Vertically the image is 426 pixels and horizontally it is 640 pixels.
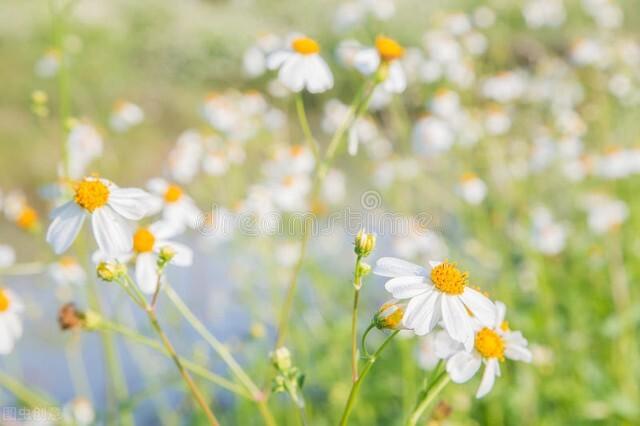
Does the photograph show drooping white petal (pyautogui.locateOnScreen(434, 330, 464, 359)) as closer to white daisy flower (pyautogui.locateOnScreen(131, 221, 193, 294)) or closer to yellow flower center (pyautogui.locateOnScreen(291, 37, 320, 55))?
white daisy flower (pyautogui.locateOnScreen(131, 221, 193, 294))

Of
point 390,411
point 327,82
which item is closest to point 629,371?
point 390,411

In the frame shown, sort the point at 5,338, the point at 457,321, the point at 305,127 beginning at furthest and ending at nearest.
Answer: the point at 305,127 < the point at 5,338 < the point at 457,321

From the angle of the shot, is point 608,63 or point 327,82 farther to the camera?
point 608,63

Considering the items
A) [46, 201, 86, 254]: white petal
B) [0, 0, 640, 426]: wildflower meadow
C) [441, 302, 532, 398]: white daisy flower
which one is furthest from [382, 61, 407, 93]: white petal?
[46, 201, 86, 254]: white petal

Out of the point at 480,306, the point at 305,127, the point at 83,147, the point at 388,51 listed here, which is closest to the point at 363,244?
the point at 480,306

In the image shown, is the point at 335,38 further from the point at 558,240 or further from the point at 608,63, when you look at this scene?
the point at 558,240

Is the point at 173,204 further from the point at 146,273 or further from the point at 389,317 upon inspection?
the point at 389,317

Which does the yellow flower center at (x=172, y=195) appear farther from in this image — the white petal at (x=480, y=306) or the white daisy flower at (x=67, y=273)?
the white petal at (x=480, y=306)
